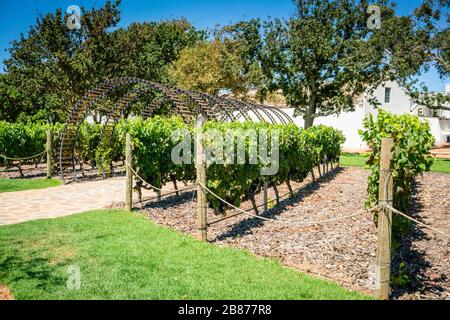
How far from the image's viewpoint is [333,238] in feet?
24.3

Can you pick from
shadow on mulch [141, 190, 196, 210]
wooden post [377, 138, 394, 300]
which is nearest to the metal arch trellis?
shadow on mulch [141, 190, 196, 210]

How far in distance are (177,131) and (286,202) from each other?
3.99 meters

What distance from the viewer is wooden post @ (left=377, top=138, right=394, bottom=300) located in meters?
4.85

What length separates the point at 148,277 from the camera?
203 inches

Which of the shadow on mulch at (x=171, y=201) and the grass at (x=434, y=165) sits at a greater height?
the grass at (x=434, y=165)

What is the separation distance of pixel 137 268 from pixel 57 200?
6632 mm

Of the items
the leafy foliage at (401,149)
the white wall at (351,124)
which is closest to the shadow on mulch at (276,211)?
the leafy foliage at (401,149)

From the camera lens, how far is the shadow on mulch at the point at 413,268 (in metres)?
5.24

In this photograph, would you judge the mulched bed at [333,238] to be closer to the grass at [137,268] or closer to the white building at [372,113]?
the grass at [137,268]

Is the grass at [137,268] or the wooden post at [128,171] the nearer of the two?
the grass at [137,268]

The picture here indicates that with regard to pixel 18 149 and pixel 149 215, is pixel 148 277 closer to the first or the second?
pixel 149 215

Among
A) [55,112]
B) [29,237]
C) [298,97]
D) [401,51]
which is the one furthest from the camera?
[55,112]

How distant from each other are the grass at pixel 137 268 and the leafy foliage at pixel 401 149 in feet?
7.03
